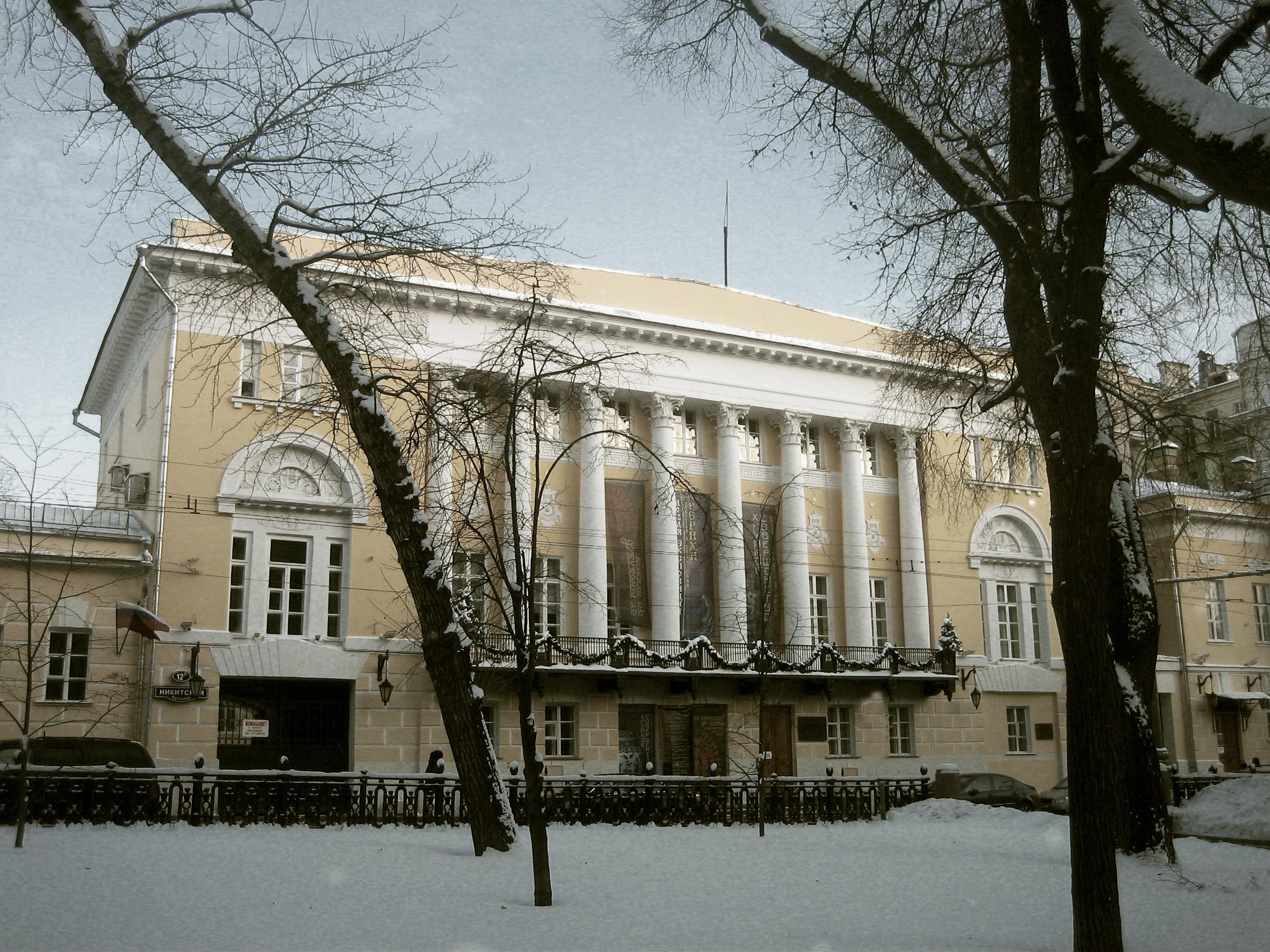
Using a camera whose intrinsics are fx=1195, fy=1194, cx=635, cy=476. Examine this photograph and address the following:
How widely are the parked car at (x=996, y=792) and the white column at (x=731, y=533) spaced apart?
7443 millimetres

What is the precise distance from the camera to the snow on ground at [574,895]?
9.43 meters

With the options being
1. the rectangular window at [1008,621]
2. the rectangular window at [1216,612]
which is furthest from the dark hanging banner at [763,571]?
the rectangular window at [1216,612]

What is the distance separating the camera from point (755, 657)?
3148cm

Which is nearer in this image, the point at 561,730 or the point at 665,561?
the point at 561,730

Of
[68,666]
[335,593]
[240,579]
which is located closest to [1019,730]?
[335,593]

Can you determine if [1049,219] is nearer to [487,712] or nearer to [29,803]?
[29,803]

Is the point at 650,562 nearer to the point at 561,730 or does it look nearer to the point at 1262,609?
the point at 561,730

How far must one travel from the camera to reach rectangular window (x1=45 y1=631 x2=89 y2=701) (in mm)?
24484

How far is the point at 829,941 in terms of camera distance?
1002cm

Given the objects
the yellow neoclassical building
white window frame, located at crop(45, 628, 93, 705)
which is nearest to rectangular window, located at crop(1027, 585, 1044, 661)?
the yellow neoclassical building

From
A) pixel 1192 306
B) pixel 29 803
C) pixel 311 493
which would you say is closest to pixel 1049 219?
pixel 1192 306

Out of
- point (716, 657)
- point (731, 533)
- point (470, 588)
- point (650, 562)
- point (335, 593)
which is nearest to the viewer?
point (470, 588)

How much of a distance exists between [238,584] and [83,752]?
7993mm

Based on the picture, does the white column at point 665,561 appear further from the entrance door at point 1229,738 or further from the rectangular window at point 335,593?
the entrance door at point 1229,738
